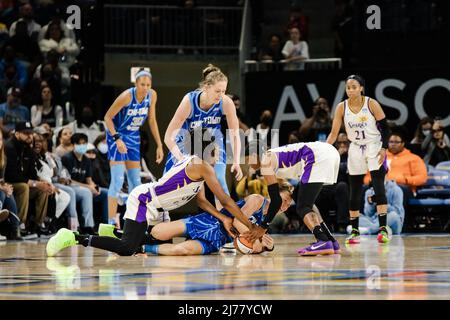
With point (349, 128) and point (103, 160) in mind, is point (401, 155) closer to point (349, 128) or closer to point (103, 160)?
point (349, 128)

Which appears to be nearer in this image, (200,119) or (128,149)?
(200,119)

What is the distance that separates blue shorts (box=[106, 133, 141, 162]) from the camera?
12039mm

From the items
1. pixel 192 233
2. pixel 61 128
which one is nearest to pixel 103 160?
pixel 61 128

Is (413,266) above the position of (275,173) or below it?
below

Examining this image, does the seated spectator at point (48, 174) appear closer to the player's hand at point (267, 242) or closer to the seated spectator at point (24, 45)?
the seated spectator at point (24, 45)

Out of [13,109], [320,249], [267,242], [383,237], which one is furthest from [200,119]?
[13,109]

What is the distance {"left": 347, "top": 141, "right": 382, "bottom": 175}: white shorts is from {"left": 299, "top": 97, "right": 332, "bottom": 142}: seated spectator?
3.73 meters

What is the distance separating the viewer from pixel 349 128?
11.7 meters

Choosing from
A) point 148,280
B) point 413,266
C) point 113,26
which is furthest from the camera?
point 113,26

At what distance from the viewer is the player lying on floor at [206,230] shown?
9.30 metres

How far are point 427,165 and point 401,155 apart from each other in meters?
0.70

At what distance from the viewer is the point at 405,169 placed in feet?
48.0

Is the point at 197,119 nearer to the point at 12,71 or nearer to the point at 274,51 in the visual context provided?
the point at 12,71

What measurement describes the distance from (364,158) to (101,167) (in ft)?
16.3
